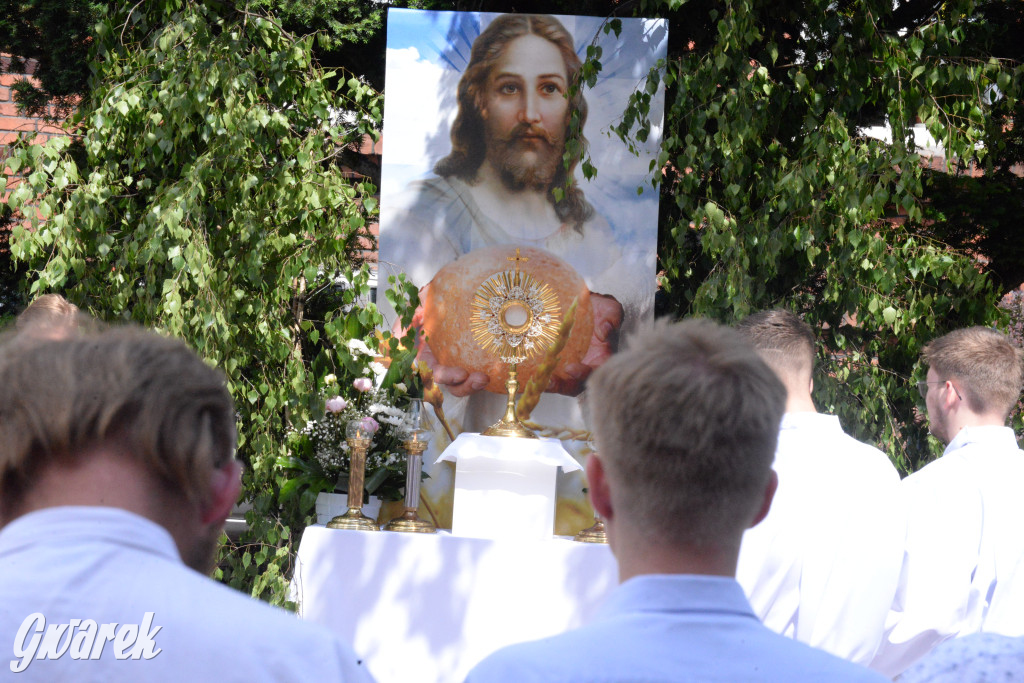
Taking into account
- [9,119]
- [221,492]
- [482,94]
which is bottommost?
[221,492]

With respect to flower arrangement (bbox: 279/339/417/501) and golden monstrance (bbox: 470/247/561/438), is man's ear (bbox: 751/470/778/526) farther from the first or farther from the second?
golden monstrance (bbox: 470/247/561/438)

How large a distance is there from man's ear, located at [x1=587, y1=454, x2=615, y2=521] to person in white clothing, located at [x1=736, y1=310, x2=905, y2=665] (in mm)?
1540

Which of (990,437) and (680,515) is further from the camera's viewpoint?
(990,437)

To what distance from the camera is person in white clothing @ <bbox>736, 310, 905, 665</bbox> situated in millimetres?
2576

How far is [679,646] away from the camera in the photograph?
96cm

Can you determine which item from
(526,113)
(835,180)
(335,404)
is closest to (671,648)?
(335,404)

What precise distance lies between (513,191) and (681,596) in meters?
3.56

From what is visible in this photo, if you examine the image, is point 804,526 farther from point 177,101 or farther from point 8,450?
point 177,101

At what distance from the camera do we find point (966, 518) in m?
2.74

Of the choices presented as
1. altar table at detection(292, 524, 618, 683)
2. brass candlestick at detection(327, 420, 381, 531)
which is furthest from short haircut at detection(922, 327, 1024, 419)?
brass candlestick at detection(327, 420, 381, 531)

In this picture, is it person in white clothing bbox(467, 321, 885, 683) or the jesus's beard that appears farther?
the jesus's beard

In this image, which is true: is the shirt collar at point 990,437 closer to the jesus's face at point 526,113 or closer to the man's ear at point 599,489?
the man's ear at point 599,489

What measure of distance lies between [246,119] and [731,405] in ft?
11.3

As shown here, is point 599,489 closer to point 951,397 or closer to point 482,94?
point 951,397
